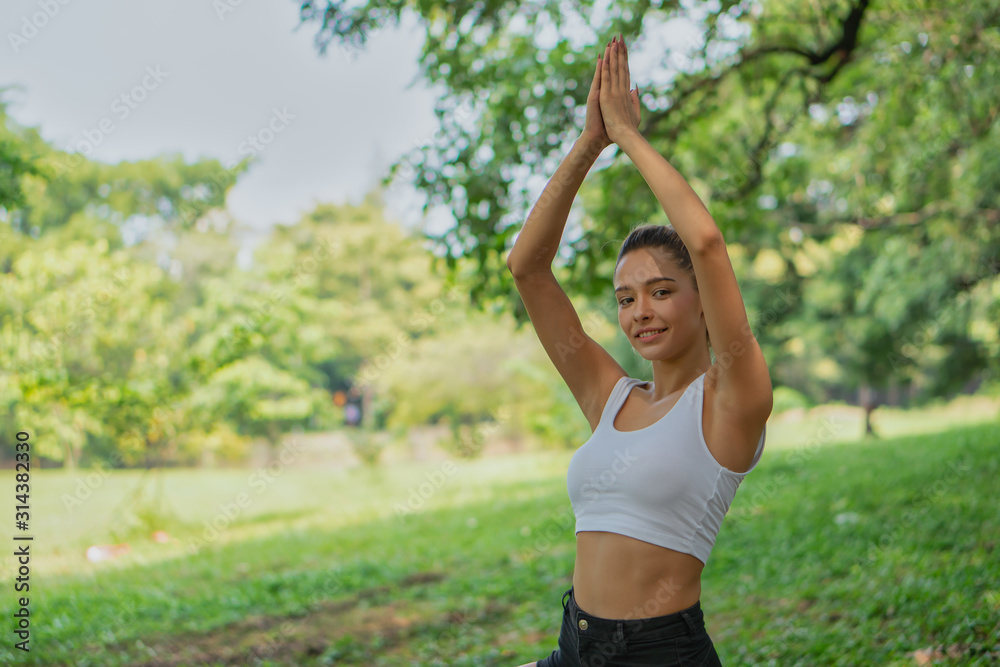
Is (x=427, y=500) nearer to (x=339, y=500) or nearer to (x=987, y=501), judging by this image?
(x=339, y=500)

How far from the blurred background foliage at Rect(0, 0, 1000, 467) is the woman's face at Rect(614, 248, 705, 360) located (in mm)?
2963

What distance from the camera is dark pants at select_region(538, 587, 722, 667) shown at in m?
1.52

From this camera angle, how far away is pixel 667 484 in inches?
59.5

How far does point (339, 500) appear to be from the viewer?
615 inches

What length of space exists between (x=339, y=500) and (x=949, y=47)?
43.3 ft

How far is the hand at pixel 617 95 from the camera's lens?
1595 millimetres

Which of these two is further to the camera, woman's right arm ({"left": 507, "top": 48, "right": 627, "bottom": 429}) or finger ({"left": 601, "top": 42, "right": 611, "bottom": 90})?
woman's right arm ({"left": 507, "top": 48, "right": 627, "bottom": 429})

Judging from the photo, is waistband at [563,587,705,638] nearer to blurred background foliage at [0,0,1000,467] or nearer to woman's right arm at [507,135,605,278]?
woman's right arm at [507,135,605,278]
